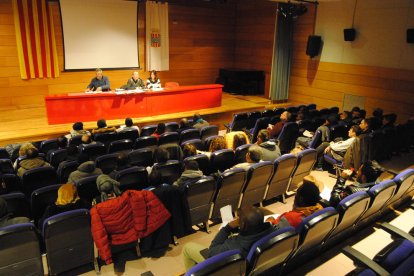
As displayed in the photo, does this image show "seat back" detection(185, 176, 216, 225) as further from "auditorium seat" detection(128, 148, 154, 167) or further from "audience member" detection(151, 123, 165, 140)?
"audience member" detection(151, 123, 165, 140)

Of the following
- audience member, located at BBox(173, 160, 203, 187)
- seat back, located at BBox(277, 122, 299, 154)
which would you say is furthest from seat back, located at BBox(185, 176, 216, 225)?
seat back, located at BBox(277, 122, 299, 154)

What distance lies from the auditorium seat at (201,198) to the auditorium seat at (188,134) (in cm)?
233

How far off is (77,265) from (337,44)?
30.0 feet

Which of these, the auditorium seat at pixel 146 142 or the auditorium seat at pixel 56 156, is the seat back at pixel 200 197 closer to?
the auditorium seat at pixel 146 142

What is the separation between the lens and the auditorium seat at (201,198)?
11.6 ft

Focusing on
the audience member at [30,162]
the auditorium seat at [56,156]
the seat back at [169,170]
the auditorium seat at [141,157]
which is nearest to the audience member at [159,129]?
the auditorium seat at [141,157]

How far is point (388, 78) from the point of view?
8750 mm

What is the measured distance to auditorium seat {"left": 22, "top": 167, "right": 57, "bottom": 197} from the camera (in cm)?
405

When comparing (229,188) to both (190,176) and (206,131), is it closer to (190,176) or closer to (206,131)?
(190,176)

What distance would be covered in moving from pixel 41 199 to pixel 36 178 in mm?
811

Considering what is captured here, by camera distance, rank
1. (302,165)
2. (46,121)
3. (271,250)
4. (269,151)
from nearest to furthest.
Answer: (271,250), (302,165), (269,151), (46,121)

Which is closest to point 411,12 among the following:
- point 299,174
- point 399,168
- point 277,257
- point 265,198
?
point 399,168

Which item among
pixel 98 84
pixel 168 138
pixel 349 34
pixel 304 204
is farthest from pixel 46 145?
pixel 349 34

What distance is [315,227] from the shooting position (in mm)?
2773
